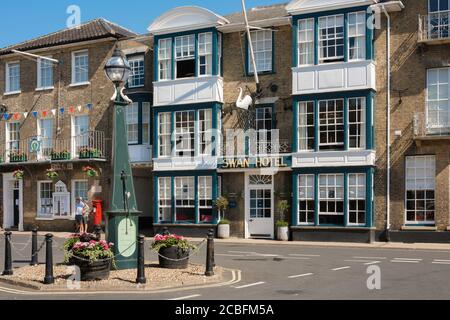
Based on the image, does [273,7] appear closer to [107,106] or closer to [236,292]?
[107,106]

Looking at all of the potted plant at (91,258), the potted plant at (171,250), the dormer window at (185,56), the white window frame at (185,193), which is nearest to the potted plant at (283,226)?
the white window frame at (185,193)

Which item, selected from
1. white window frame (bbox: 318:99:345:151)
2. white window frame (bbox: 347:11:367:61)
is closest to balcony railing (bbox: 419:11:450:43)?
white window frame (bbox: 347:11:367:61)

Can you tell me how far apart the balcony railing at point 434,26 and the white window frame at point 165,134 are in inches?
457

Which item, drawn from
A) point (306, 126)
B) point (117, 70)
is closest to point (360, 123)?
point (306, 126)

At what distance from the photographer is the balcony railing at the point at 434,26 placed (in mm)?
24938

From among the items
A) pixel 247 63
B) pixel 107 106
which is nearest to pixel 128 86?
pixel 107 106

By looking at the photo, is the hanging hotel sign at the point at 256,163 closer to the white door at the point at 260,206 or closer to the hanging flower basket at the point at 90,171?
the white door at the point at 260,206

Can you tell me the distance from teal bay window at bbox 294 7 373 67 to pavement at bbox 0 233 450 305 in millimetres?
7594

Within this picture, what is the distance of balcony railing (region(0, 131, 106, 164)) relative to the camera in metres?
32.7

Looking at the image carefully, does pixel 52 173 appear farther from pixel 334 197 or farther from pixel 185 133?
pixel 334 197

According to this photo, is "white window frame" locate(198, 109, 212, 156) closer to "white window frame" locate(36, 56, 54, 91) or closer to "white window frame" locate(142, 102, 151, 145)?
"white window frame" locate(142, 102, 151, 145)

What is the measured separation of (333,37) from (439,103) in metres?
4.94

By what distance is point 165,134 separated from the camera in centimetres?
3023

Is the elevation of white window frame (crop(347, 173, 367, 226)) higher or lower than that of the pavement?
higher
